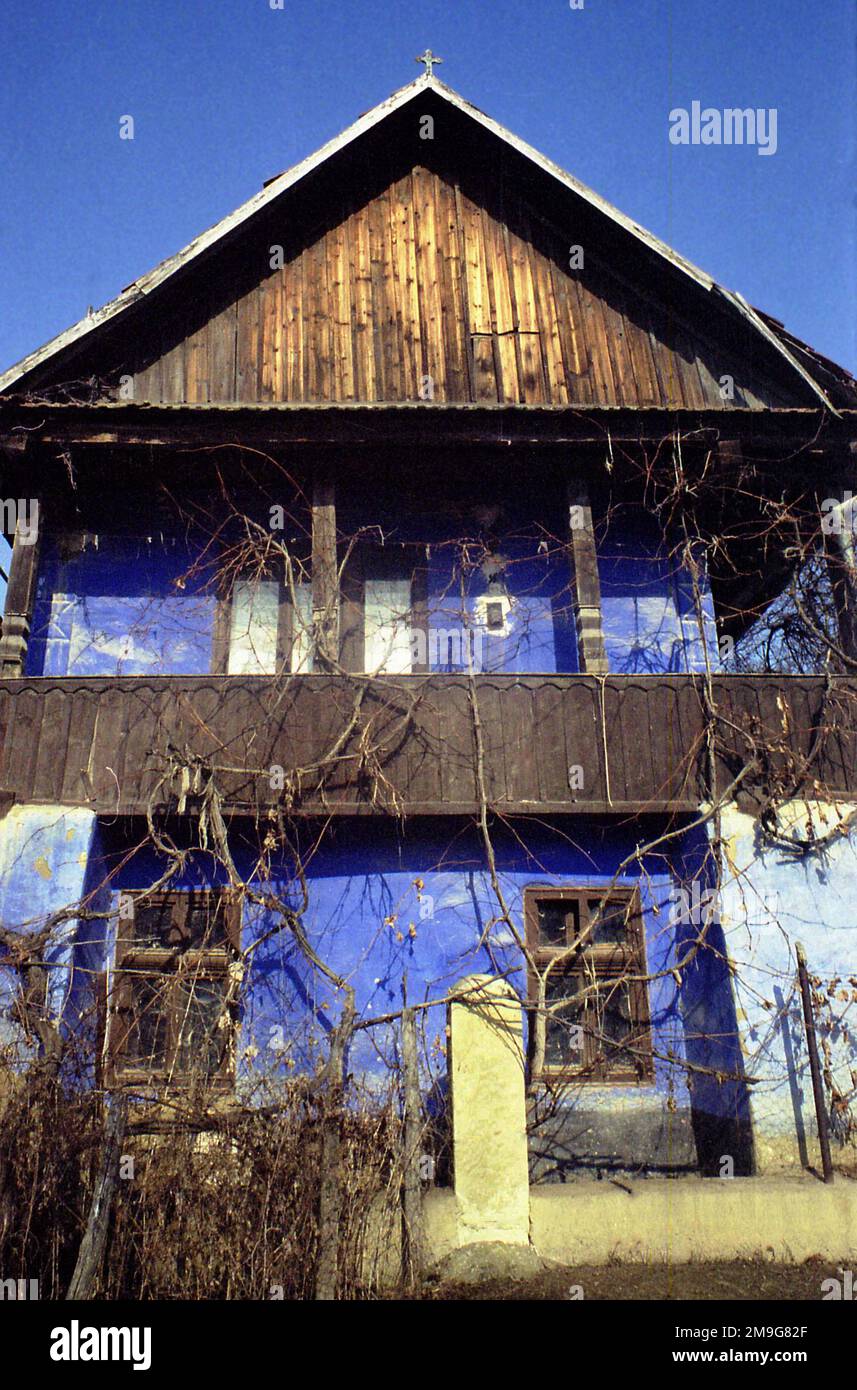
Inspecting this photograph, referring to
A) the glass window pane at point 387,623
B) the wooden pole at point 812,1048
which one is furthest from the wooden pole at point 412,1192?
the glass window pane at point 387,623

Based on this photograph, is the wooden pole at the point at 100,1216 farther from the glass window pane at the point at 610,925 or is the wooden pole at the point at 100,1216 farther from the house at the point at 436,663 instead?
the glass window pane at the point at 610,925

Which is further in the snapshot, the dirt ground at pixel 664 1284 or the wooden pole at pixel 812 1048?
the wooden pole at pixel 812 1048

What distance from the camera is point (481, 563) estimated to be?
37.2 ft

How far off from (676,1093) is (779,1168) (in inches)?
44.9

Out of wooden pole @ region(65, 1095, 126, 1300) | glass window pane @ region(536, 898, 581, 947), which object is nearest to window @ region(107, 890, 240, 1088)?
glass window pane @ region(536, 898, 581, 947)

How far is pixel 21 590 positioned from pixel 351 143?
6079 mm

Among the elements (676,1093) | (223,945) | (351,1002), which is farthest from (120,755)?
(676,1093)

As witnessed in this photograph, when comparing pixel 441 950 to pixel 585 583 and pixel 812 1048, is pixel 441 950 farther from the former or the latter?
pixel 585 583

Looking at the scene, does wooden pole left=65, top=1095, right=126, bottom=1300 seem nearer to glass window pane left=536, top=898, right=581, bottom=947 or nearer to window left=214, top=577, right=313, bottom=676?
glass window pane left=536, top=898, right=581, bottom=947

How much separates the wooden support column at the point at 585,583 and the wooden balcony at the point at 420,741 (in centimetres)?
47

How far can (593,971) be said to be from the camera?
30.1ft

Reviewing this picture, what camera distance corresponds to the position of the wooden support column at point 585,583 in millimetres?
9922

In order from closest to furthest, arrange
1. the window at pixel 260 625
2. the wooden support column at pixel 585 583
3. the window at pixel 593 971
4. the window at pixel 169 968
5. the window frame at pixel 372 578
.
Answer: the window at pixel 169 968 < the window at pixel 593 971 < the wooden support column at pixel 585 583 < the window at pixel 260 625 < the window frame at pixel 372 578
